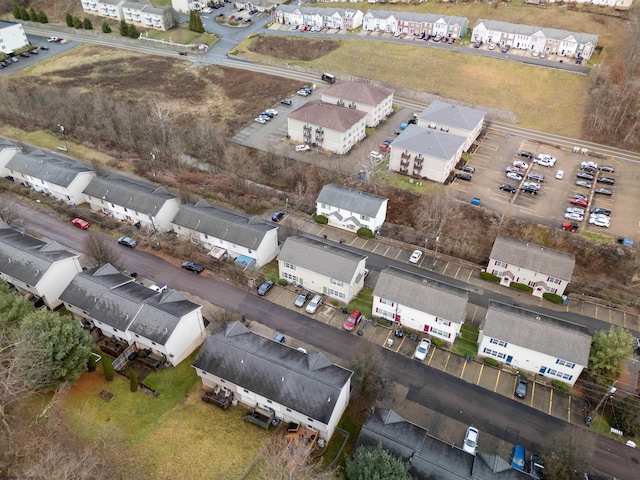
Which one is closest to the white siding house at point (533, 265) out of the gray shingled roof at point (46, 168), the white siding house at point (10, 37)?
the gray shingled roof at point (46, 168)

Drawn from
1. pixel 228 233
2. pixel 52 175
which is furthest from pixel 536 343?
pixel 52 175

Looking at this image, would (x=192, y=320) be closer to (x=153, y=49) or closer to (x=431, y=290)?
(x=431, y=290)

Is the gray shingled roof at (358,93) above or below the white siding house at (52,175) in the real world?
above

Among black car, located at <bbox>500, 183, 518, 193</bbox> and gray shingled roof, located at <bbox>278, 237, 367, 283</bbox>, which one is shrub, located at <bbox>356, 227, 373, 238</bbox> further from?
black car, located at <bbox>500, 183, 518, 193</bbox>

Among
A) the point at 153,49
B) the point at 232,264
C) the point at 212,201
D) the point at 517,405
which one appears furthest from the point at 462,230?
the point at 153,49

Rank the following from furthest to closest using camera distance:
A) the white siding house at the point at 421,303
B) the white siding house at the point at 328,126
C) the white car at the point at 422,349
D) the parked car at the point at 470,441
Answer: the white siding house at the point at 328,126, the white siding house at the point at 421,303, the white car at the point at 422,349, the parked car at the point at 470,441

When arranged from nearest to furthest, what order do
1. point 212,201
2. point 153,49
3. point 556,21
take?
point 212,201, point 556,21, point 153,49

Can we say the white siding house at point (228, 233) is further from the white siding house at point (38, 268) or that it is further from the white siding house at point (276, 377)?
the white siding house at point (276, 377)
